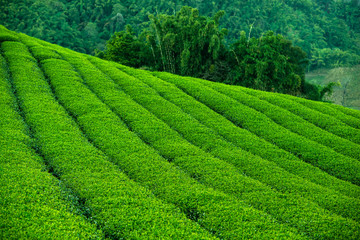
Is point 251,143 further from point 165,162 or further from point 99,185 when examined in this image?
point 99,185

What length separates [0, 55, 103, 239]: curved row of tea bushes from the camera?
757 cm

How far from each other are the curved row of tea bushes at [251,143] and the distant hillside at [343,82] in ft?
158

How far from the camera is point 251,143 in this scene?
14.6 metres

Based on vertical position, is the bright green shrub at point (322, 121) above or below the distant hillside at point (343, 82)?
above

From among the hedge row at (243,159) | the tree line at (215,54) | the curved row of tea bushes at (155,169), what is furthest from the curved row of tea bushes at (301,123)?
the tree line at (215,54)

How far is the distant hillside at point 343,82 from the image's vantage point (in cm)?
6115

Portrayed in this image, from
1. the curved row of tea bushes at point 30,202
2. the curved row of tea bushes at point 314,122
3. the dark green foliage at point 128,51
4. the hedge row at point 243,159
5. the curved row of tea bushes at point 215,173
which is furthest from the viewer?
the dark green foliage at point 128,51

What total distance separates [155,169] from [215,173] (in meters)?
2.40

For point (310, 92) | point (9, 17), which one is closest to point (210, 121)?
point (310, 92)

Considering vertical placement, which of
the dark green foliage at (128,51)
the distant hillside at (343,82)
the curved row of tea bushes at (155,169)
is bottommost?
the distant hillside at (343,82)

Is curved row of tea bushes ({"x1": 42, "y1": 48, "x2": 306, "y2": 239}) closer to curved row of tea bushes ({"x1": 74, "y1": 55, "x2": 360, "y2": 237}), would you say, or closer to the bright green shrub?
curved row of tea bushes ({"x1": 74, "y1": 55, "x2": 360, "y2": 237})

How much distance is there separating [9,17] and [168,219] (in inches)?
2544

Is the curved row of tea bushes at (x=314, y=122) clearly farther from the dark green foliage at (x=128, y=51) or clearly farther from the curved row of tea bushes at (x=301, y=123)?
the dark green foliage at (x=128, y=51)

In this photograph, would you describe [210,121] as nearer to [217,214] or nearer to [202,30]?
→ [217,214]
